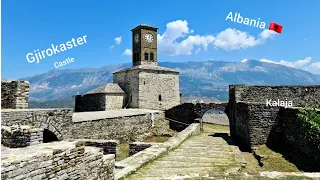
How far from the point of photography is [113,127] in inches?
877

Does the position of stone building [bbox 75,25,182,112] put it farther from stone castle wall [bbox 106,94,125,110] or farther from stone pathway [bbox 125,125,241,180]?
stone pathway [bbox 125,125,241,180]

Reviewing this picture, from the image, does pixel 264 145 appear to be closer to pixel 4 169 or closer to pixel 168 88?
pixel 4 169

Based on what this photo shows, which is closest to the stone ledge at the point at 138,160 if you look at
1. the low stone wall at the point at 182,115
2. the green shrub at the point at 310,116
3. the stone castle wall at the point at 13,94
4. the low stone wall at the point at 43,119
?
the green shrub at the point at 310,116

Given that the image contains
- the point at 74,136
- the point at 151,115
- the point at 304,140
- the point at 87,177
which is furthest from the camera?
the point at 151,115

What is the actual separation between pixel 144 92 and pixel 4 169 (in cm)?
3363

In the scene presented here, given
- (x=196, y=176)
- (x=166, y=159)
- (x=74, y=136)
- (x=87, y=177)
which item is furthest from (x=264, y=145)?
(x=74, y=136)

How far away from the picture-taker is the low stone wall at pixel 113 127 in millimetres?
18569

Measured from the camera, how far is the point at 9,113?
1206 centimetres

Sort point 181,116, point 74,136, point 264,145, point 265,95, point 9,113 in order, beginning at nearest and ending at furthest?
point 9,113
point 264,145
point 74,136
point 265,95
point 181,116

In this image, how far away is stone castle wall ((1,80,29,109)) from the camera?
14.7 meters

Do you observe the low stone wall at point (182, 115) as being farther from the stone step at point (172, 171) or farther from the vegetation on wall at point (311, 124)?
the stone step at point (172, 171)

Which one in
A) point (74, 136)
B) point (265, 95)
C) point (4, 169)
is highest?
point (265, 95)

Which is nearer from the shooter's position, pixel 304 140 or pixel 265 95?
pixel 304 140

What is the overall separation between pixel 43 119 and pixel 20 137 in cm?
490
